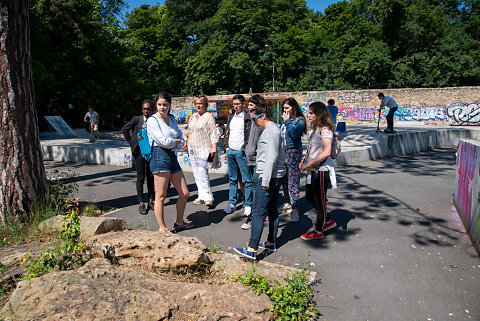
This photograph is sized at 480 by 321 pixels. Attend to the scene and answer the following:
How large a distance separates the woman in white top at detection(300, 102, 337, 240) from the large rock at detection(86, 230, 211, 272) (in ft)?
5.47

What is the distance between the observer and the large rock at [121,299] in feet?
7.48

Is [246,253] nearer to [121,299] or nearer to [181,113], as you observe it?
[121,299]

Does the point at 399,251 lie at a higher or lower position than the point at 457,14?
lower

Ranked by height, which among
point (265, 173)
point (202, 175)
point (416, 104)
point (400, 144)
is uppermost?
point (416, 104)

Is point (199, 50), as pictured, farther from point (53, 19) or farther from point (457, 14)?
point (457, 14)

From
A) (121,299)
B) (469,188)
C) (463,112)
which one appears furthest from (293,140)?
(463,112)

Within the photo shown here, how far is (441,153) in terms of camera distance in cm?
1272

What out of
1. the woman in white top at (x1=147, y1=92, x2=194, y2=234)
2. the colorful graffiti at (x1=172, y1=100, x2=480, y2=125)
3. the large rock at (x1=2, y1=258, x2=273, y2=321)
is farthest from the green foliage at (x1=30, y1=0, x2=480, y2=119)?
the large rock at (x1=2, y1=258, x2=273, y2=321)

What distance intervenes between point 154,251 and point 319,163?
2.25 meters

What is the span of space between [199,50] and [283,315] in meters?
43.1

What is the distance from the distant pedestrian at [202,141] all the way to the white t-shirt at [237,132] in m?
0.30

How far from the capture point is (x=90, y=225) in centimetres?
396

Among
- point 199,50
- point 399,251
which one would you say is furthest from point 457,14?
point 399,251

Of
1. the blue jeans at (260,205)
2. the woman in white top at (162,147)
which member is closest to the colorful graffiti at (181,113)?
the woman in white top at (162,147)
